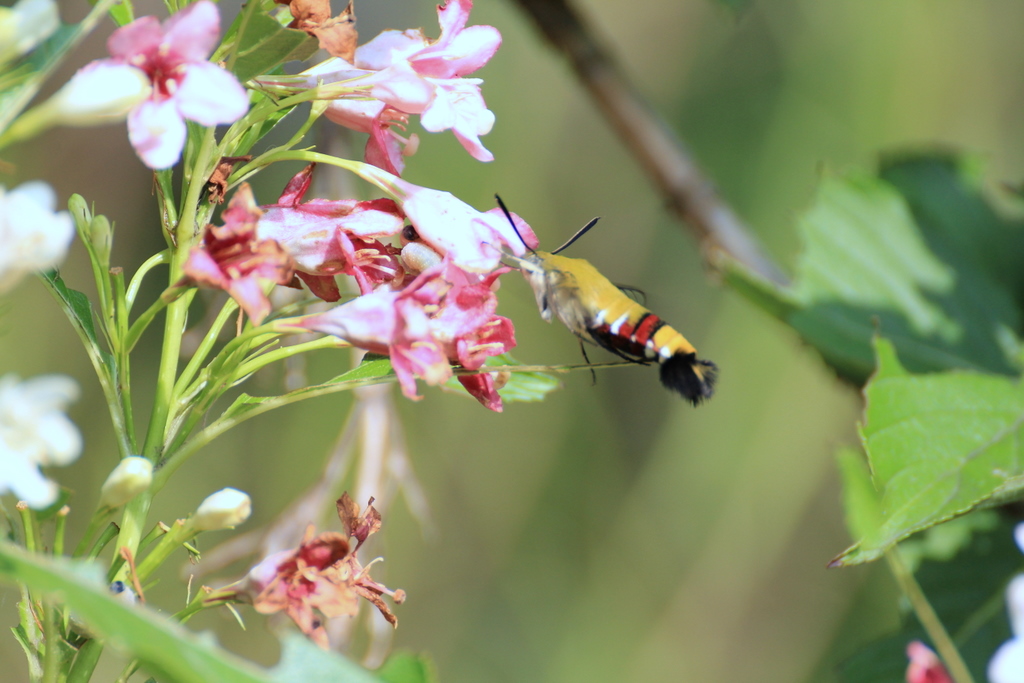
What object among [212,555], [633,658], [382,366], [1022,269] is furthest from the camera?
[633,658]

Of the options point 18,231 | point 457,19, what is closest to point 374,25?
point 457,19

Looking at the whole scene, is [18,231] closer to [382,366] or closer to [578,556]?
[382,366]

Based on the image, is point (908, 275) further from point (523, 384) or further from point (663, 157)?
point (523, 384)

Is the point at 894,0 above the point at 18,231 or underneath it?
underneath

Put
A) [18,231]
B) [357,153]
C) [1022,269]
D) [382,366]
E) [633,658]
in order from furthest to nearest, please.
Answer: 1. [633,658]
2. [357,153]
3. [1022,269]
4. [382,366]
5. [18,231]

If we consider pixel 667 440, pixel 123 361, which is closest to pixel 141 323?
pixel 123 361

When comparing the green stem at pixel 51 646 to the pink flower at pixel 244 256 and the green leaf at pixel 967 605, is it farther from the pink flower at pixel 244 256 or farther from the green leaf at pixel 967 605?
the green leaf at pixel 967 605

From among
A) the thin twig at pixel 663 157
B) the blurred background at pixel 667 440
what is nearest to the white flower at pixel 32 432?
the thin twig at pixel 663 157
